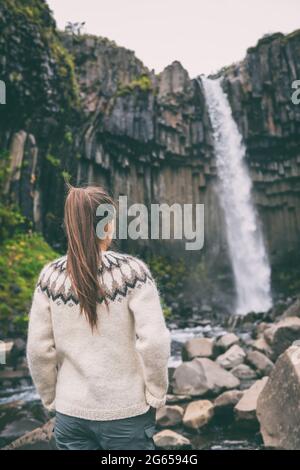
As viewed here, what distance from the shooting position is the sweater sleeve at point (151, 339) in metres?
2.08

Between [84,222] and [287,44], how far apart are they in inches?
1080

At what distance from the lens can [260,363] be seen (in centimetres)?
894

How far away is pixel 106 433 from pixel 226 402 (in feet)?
16.6

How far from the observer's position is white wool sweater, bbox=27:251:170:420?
2100 mm

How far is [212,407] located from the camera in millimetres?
6691

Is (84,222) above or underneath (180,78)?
underneath

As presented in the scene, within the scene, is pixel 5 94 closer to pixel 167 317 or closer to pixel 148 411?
pixel 167 317

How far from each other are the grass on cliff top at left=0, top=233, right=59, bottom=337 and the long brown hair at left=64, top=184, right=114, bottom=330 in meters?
9.98

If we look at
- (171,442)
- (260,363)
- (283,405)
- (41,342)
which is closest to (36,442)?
(171,442)

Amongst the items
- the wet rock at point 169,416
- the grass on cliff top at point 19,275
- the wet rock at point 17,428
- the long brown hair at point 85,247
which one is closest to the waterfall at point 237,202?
the grass on cliff top at point 19,275

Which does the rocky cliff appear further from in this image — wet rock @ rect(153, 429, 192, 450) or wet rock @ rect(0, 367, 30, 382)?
wet rock @ rect(153, 429, 192, 450)

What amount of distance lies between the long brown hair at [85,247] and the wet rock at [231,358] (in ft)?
26.0

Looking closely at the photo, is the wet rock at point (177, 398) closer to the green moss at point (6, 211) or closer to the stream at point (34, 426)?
the stream at point (34, 426)
